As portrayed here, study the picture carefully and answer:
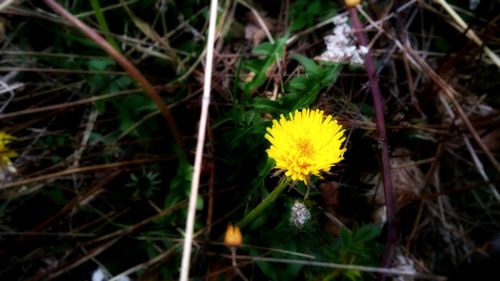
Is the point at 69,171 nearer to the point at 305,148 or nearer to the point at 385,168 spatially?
the point at 305,148

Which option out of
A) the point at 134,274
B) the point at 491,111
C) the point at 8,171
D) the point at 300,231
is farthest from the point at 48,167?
the point at 491,111

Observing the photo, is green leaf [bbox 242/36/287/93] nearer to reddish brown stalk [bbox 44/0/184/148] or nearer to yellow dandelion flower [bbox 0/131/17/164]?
reddish brown stalk [bbox 44/0/184/148]

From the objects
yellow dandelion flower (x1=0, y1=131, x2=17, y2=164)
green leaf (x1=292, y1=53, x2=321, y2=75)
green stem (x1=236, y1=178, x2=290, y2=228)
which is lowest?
green stem (x1=236, y1=178, x2=290, y2=228)

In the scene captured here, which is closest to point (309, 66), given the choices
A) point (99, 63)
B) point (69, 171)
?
point (99, 63)

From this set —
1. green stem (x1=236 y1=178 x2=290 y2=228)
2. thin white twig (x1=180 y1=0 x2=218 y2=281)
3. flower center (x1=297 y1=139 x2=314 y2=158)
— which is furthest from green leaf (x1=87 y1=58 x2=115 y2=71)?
flower center (x1=297 y1=139 x2=314 y2=158)

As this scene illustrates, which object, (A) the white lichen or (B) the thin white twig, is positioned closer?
(B) the thin white twig

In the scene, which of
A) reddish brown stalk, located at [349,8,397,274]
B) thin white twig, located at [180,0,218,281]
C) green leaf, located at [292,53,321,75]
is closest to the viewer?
thin white twig, located at [180,0,218,281]

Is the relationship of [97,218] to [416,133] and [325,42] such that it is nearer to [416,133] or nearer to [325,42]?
[325,42]
